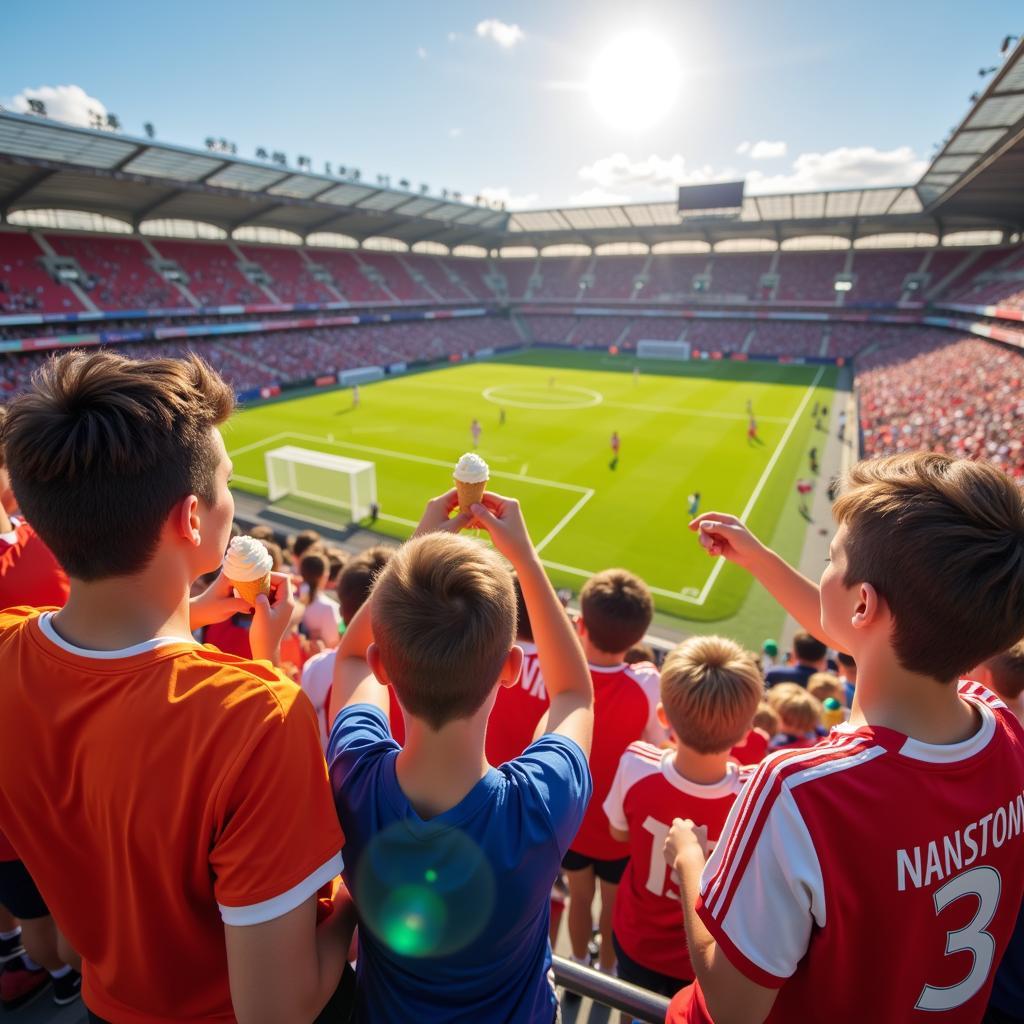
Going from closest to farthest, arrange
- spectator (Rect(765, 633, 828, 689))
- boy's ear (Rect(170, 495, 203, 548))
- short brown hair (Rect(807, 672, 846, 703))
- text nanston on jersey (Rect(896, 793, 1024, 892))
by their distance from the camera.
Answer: text nanston on jersey (Rect(896, 793, 1024, 892)) → boy's ear (Rect(170, 495, 203, 548)) → short brown hair (Rect(807, 672, 846, 703)) → spectator (Rect(765, 633, 828, 689))

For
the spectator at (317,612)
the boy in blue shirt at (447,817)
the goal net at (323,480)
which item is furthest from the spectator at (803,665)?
the goal net at (323,480)

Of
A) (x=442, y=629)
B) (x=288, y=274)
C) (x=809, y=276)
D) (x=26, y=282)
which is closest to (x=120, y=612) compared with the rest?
(x=442, y=629)

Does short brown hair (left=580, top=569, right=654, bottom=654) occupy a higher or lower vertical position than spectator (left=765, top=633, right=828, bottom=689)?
higher

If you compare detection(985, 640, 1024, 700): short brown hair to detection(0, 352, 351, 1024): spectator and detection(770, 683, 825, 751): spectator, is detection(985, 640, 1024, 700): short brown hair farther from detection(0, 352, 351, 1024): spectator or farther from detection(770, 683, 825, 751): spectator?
detection(0, 352, 351, 1024): spectator

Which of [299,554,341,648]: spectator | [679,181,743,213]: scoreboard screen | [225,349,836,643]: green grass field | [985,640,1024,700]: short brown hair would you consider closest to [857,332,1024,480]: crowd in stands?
[225,349,836,643]: green grass field

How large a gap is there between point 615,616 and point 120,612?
336cm

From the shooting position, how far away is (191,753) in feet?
5.12

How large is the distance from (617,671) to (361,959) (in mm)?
2831

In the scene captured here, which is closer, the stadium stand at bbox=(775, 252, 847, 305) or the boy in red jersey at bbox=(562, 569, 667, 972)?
the boy in red jersey at bbox=(562, 569, 667, 972)

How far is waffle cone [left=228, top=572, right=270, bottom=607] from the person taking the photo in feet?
10.2

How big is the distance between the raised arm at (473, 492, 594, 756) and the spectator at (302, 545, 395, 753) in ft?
5.69

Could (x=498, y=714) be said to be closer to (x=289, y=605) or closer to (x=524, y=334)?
(x=289, y=605)

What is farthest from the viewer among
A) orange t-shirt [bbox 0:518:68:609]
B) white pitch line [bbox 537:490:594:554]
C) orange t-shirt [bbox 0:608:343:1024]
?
white pitch line [bbox 537:490:594:554]

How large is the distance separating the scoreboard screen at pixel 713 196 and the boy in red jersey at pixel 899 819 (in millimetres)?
61803
